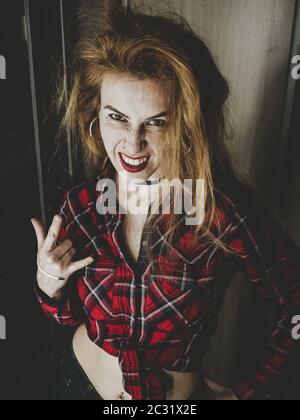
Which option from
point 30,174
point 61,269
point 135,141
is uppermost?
point 135,141

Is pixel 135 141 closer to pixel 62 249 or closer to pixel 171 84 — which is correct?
pixel 171 84

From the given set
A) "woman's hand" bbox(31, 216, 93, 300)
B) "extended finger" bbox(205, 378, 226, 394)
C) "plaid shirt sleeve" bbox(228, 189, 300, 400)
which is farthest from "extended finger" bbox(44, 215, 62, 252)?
"extended finger" bbox(205, 378, 226, 394)

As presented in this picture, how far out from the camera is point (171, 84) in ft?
2.72

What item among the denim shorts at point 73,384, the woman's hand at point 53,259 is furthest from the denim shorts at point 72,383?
the woman's hand at point 53,259

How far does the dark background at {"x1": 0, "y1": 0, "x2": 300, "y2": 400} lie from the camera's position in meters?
1.02

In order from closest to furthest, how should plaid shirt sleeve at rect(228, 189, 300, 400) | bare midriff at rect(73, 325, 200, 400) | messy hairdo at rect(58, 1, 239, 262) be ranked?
messy hairdo at rect(58, 1, 239, 262), plaid shirt sleeve at rect(228, 189, 300, 400), bare midriff at rect(73, 325, 200, 400)

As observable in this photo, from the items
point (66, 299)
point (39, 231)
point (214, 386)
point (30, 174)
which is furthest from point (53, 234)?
point (214, 386)

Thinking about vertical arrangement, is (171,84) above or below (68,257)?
above

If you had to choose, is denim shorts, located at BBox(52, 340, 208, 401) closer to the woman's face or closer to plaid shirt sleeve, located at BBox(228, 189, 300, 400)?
plaid shirt sleeve, located at BBox(228, 189, 300, 400)

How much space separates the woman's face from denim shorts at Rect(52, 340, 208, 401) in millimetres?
567

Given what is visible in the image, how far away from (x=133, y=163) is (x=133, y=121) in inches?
3.8

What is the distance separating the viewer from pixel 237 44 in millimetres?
961

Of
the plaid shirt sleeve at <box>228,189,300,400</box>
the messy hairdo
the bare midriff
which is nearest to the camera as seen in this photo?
the messy hairdo
